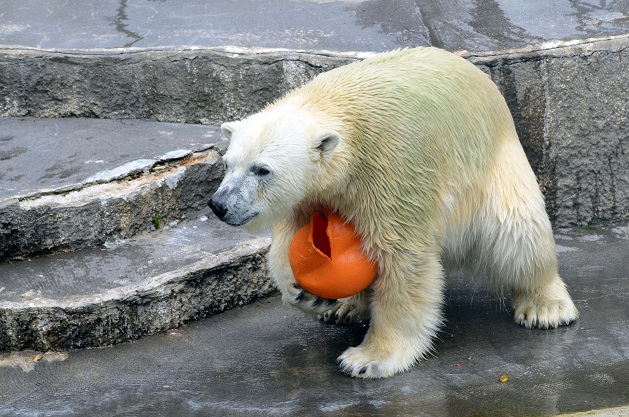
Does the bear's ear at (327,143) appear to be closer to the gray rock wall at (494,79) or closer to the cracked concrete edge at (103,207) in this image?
the cracked concrete edge at (103,207)

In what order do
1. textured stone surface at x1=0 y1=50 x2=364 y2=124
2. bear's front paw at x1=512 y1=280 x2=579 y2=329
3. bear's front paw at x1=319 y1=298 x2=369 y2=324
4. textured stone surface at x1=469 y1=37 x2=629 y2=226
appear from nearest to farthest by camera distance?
bear's front paw at x1=512 y1=280 x2=579 y2=329 → bear's front paw at x1=319 y1=298 x2=369 y2=324 → textured stone surface at x1=469 y1=37 x2=629 y2=226 → textured stone surface at x1=0 y1=50 x2=364 y2=124

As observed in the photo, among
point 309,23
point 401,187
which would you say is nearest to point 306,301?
Result: point 401,187

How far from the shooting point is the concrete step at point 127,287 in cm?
354

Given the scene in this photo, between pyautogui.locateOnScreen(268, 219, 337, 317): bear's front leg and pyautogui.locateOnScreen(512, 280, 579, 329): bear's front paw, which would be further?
pyautogui.locateOnScreen(512, 280, 579, 329): bear's front paw

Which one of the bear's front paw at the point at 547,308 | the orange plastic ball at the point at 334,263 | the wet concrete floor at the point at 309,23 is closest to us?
the orange plastic ball at the point at 334,263

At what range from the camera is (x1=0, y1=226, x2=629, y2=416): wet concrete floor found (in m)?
3.18

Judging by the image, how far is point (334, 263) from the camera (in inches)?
130

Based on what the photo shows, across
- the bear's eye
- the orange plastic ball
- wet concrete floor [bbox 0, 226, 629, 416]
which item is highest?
the bear's eye

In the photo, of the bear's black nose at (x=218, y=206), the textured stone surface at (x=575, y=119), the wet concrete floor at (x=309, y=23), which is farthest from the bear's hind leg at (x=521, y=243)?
the wet concrete floor at (x=309, y=23)

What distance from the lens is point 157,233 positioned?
4.26 meters

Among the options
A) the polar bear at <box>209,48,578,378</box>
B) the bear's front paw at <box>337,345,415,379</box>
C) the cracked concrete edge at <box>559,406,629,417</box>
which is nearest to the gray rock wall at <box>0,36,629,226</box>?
the polar bear at <box>209,48,578,378</box>

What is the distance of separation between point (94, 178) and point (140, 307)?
0.77 m

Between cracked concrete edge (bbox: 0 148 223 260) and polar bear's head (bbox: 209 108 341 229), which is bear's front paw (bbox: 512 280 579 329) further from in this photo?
cracked concrete edge (bbox: 0 148 223 260)

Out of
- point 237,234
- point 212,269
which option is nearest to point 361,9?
point 237,234
